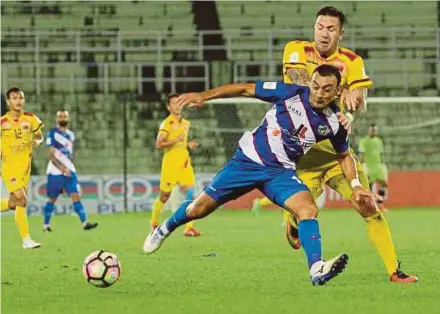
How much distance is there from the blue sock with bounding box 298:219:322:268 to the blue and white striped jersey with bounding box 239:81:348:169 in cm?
58

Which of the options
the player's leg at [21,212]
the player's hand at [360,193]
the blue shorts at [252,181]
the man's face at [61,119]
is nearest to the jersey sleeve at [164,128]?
the man's face at [61,119]

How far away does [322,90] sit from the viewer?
8.14 meters

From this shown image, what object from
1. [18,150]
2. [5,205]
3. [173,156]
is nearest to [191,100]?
[18,150]

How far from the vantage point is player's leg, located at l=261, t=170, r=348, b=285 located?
312 inches

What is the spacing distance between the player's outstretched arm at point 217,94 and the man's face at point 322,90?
45cm

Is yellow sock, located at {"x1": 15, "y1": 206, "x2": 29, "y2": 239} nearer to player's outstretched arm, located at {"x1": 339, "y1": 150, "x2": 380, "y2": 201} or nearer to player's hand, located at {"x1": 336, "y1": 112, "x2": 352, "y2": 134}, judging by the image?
player's outstretched arm, located at {"x1": 339, "y1": 150, "x2": 380, "y2": 201}

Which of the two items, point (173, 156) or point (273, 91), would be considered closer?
point (273, 91)

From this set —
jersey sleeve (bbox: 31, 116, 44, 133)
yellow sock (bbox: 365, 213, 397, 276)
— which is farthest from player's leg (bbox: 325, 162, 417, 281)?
jersey sleeve (bbox: 31, 116, 44, 133)

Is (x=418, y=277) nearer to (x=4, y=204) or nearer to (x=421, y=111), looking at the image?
(x=4, y=204)

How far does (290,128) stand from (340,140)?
1.25ft

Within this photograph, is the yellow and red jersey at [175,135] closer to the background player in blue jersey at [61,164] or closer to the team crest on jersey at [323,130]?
the background player in blue jersey at [61,164]

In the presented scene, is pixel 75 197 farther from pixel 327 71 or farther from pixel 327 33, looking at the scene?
pixel 327 71

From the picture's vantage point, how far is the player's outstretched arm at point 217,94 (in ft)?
26.7

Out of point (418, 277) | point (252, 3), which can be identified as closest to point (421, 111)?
point (252, 3)
